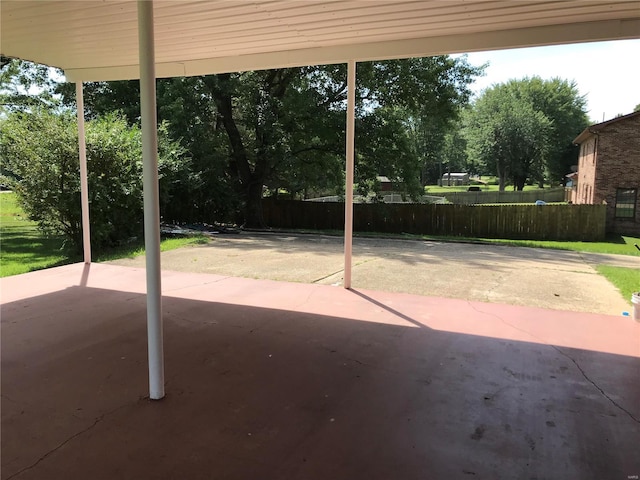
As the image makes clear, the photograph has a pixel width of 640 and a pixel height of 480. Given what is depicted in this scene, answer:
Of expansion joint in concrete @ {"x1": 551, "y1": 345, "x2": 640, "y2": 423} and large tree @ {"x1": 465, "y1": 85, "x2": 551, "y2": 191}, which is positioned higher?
large tree @ {"x1": 465, "y1": 85, "x2": 551, "y2": 191}

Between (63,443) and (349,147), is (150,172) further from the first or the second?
(349,147)

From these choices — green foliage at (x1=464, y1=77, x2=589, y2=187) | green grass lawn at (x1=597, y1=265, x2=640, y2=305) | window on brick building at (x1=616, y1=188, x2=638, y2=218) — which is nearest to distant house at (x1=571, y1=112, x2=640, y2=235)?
window on brick building at (x1=616, y1=188, x2=638, y2=218)

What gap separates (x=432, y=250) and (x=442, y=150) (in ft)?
158

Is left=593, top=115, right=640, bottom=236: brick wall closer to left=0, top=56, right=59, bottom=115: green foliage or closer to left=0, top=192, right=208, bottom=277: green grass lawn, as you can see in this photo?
left=0, top=192, right=208, bottom=277: green grass lawn

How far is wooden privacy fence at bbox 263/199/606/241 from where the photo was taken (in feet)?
59.9

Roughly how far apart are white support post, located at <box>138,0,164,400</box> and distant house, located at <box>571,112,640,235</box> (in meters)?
21.3

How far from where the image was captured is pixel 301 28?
5055 millimetres

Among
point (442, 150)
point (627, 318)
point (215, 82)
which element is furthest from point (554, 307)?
point (442, 150)

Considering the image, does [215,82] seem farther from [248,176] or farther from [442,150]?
[442,150]

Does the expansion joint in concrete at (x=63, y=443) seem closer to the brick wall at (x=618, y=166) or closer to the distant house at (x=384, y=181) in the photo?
the distant house at (x=384, y=181)

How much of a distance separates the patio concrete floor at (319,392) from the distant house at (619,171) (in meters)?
17.2

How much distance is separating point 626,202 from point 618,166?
62.6 inches

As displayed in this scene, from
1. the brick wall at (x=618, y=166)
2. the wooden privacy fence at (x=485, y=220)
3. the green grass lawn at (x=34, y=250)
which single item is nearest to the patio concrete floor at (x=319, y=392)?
the green grass lawn at (x=34, y=250)

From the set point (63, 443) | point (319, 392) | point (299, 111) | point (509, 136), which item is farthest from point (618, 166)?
point (63, 443)
